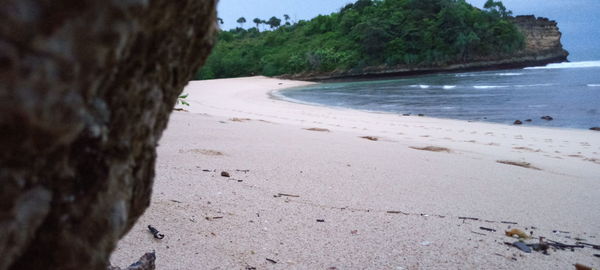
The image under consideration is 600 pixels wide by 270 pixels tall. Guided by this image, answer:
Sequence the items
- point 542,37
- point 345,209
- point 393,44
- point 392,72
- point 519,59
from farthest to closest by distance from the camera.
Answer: point 542,37
point 519,59
point 393,44
point 392,72
point 345,209

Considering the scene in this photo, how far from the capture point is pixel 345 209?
9.23ft

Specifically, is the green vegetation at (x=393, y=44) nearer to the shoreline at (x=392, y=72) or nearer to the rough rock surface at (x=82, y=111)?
the shoreline at (x=392, y=72)

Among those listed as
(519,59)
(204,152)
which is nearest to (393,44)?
(519,59)

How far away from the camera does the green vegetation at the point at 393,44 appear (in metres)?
57.9

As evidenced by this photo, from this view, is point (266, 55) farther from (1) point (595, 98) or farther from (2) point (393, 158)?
(2) point (393, 158)

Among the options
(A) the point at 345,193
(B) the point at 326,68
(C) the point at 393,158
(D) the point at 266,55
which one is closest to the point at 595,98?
(C) the point at 393,158

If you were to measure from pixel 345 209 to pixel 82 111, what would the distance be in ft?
7.52

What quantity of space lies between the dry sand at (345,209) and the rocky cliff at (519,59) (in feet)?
169

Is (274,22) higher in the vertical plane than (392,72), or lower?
higher

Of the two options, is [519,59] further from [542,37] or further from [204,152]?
[204,152]

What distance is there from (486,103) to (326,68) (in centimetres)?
3956

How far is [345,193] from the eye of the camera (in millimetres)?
3201

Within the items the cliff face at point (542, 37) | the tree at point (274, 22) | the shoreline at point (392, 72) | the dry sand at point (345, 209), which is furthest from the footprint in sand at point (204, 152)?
the tree at point (274, 22)

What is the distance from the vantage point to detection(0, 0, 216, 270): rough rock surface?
551 mm
